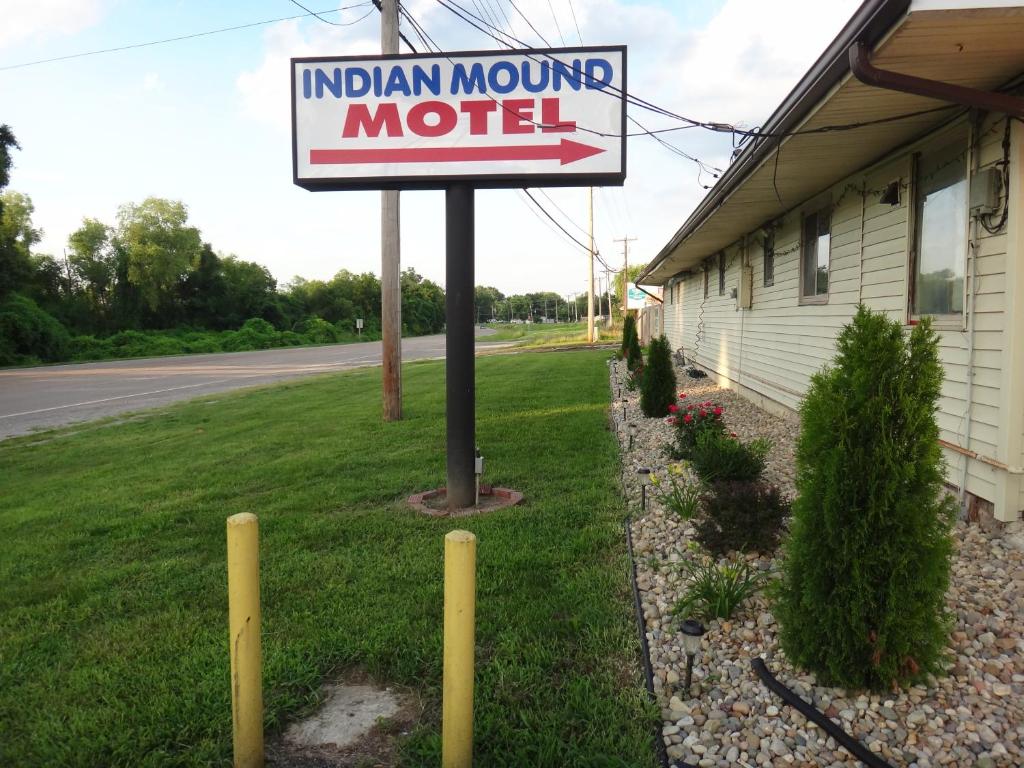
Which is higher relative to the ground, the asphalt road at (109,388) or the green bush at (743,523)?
the green bush at (743,523)

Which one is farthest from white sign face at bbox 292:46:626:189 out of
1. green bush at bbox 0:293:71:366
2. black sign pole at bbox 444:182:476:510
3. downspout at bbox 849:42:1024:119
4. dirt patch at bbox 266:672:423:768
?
green bush at bbox 0:293:71:366

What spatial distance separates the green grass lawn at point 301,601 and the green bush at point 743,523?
569mm

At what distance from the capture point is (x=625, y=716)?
254 cm

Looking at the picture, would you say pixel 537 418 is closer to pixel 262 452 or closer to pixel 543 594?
pixel 262 452

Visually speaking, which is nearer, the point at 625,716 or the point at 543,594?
the point at 625,716

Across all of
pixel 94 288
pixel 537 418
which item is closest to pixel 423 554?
pixel 537 418

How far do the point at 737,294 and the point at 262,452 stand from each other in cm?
832

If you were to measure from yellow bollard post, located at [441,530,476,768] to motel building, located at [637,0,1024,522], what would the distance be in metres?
2.78

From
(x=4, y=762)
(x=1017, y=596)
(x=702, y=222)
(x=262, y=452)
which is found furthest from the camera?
(x=702, y=222)

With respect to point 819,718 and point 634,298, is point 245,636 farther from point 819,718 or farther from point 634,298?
point 634,298

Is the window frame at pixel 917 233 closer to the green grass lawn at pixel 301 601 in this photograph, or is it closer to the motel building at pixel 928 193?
the motel building at pixel 928 193

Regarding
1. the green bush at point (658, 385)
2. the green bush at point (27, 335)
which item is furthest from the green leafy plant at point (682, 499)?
the green bush at point (27, 335)

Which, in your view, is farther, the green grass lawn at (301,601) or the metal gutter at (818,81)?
the metal gutter at (818,81)

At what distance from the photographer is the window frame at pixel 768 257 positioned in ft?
33.0
